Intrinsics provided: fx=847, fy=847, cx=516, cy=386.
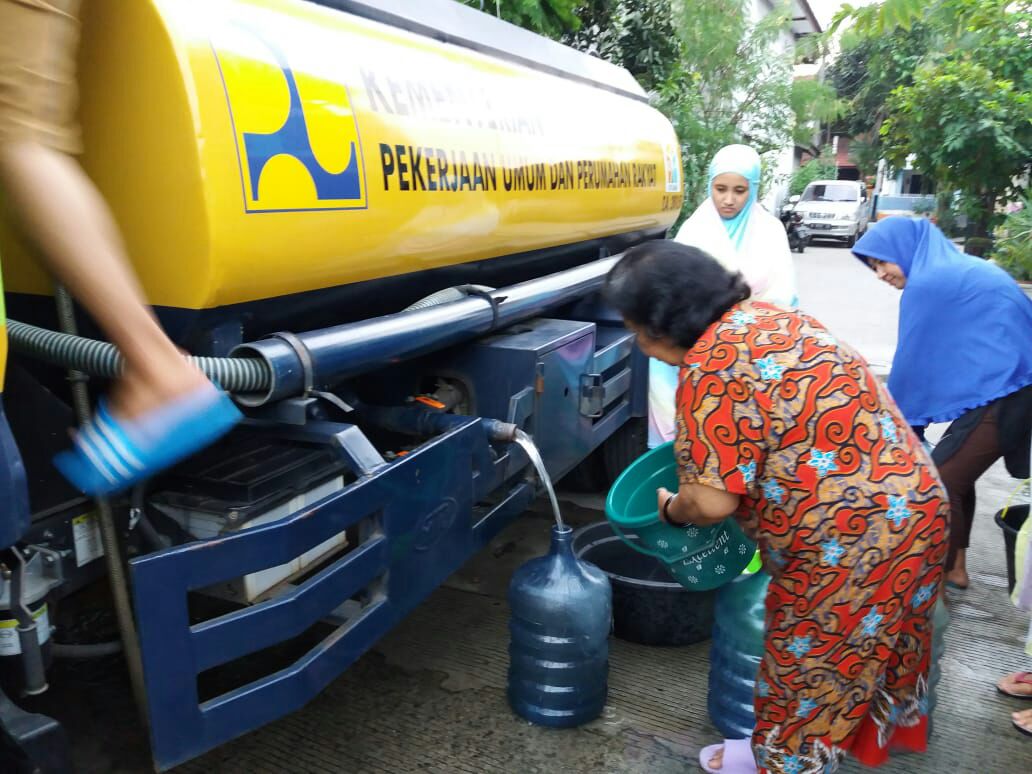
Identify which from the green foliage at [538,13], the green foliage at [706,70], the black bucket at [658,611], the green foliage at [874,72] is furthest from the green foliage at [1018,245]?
the black bucket at [658,611]

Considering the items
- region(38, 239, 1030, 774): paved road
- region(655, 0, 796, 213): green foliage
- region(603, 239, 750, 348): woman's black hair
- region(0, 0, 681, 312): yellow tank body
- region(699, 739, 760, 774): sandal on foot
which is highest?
region(655, 0, 796, 213): green foliage

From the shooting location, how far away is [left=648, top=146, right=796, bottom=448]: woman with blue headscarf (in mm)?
3672

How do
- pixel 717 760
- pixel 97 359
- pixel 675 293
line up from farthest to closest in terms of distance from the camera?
pixel 717 760 < pixel 675 293 < pixel 97 359

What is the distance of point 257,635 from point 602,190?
9.12 feet

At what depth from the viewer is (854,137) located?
30.3 m

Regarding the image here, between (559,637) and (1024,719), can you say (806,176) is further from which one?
(559,637)

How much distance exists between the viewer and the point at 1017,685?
9.37ft

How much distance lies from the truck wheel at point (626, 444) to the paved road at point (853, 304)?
4.21 meters

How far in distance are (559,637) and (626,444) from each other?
1.96m

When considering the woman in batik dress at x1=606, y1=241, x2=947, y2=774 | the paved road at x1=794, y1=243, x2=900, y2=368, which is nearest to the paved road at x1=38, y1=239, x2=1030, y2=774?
the woman in batik dress at x1=606, y1=241, x2=947, y2=774

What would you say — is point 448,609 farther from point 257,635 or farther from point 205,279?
point 205,279

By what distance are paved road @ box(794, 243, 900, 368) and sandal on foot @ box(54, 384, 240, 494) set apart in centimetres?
732

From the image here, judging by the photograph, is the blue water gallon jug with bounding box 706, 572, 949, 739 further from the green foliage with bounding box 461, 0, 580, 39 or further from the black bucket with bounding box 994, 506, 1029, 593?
the green foliage with bounding box 461, 0, 580, 39

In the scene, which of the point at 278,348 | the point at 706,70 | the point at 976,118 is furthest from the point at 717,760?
the point at 976,118
